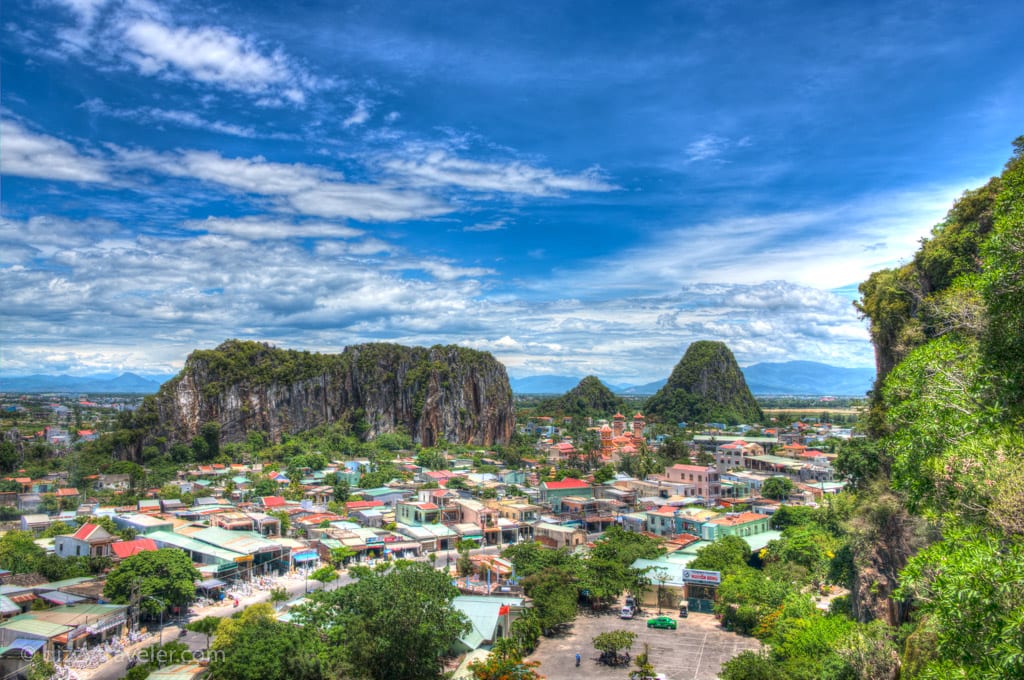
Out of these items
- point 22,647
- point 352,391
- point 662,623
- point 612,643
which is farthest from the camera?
point 352,391

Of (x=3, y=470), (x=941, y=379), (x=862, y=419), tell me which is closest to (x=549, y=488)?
(x=862, y=419)

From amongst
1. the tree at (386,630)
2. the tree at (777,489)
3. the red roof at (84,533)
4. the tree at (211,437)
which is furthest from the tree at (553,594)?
the tree at (211,437)

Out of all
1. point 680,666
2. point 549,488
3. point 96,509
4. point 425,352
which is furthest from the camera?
point 425,352

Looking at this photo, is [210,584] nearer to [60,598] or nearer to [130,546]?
[60,598]

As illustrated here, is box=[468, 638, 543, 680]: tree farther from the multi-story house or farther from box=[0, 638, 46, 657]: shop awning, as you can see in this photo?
the multi-story house

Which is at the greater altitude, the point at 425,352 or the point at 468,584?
the point at 425,352

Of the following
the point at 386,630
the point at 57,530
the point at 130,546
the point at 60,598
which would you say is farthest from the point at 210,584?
the point at 386,630

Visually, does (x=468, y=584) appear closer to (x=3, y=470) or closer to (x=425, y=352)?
(x=3, y=470)

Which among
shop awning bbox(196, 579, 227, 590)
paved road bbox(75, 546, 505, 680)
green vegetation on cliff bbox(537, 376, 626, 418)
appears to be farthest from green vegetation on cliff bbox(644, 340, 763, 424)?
shop awning bbox(196, 579, 227, 590)

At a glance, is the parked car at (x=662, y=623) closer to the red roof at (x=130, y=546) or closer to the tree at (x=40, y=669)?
the tree at (x=40, y=669)
